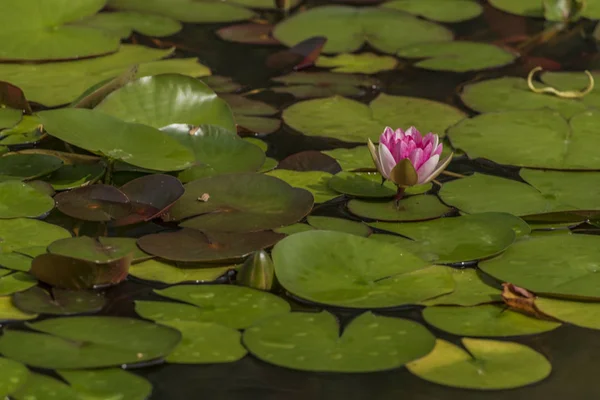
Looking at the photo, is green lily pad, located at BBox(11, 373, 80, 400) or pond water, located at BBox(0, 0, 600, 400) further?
pond water, located at BBox(0, 0, 600, 400)

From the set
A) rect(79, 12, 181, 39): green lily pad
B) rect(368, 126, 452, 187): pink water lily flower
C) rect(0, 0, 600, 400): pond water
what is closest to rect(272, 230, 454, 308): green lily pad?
rect(0, 0, 600, 400): pond water

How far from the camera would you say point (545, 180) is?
261cm

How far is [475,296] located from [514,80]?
4.85ft

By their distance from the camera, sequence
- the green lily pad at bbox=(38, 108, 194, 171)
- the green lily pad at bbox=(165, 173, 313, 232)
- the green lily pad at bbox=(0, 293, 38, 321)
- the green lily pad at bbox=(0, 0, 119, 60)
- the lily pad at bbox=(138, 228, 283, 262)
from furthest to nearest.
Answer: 1. the green lily pad at bbox=(0, 0, 119, 60)
2. the green lily pad at bbox=(38, 108, 194, 171)
3. the green lily pad at bbox=(165, 173, 313, 232)
4. the lily pad at bbox=(138, 228, 283, 262)
5. the green lily pad at bbox=(0, 293, 38, 321)

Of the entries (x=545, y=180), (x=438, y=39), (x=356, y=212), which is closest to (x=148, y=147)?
(x=356, y=212)

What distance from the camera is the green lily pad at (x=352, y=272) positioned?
2.04 metres

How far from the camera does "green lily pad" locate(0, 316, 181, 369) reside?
5.80 feet

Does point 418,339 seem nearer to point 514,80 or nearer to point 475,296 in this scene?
point 475,296

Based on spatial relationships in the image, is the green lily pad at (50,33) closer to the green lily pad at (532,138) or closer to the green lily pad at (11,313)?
the green lily pad at (532,138)

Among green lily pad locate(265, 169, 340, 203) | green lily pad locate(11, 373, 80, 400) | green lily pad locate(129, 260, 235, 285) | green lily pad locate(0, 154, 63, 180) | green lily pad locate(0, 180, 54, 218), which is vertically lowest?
green lily pad locate(265, 169, 340, 203)

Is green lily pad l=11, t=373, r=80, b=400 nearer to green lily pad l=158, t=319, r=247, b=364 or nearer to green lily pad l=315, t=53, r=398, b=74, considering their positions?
green lily pad l=158, t=319, r=247, b=364

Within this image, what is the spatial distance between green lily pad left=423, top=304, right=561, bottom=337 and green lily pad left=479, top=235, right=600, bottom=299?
9 cm

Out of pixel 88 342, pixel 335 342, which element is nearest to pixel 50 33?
pixel 88 342

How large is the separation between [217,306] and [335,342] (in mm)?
261
